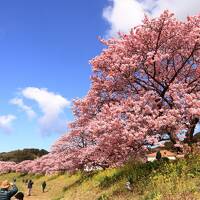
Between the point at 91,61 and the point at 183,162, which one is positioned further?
the point at 91,61

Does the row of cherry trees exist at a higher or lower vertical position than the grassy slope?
higher

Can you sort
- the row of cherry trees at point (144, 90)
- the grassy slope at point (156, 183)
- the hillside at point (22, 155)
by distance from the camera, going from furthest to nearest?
1. the hillside at point (22, 155)
2. the row of cherry trees at point (144, 90)
3. the grassy slope at point (156, 183)

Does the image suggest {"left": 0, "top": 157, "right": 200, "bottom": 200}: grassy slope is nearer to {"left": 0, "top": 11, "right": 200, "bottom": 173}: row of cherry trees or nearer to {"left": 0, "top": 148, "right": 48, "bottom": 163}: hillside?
{"left": 0, "top": 11, "right": 200, "bottom": 173}: row of cherry trees

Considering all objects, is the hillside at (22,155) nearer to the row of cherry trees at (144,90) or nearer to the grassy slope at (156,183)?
the row of cherry trees at (144,90)

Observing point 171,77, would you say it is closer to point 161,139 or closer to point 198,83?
point 198,83

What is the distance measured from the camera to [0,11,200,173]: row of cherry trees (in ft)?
84.1

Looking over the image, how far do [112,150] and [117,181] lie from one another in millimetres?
1945

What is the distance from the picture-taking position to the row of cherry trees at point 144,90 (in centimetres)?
2564

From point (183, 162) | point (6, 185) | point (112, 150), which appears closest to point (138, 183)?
point (183, 162)

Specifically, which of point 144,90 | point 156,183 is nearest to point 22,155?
point 144,90

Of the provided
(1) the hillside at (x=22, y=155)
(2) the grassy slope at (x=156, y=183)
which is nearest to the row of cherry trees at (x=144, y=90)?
(2) the grassy slope at (x=156, y=183)

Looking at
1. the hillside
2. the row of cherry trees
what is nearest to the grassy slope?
the row of cherry trees

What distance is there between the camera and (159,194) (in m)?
19.2

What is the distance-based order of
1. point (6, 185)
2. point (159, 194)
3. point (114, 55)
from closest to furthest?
1. point (6, 185)
2. point (159, 194)
3. point (114, 55)
